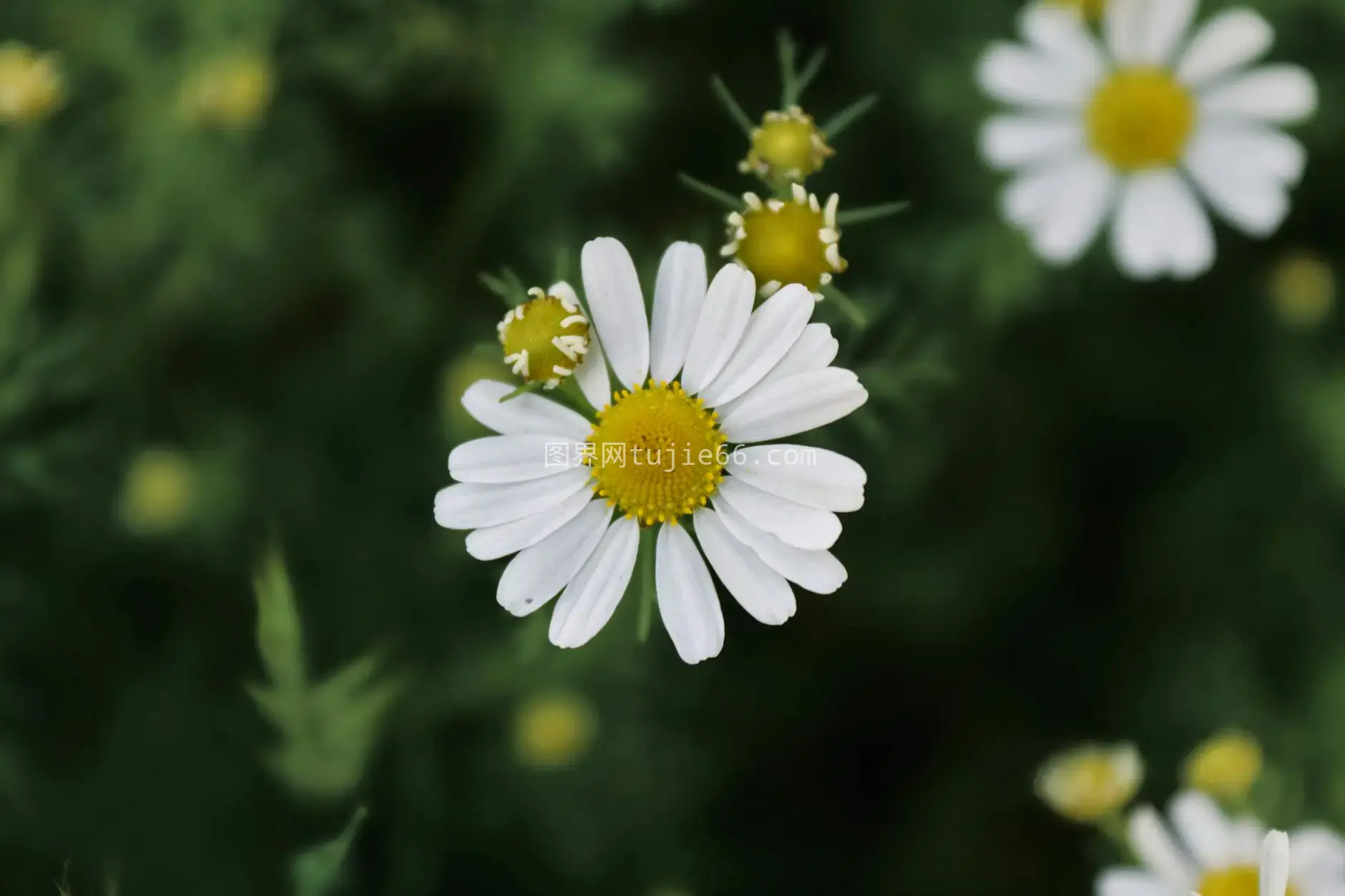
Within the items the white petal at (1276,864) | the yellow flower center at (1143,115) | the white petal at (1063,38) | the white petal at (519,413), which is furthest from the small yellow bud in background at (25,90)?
the white petal at (1276,864)

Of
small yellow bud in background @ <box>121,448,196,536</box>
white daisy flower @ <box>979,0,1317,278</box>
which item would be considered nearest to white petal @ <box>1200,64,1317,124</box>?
white daisy flower @ <box>979,0,1317,278</box>

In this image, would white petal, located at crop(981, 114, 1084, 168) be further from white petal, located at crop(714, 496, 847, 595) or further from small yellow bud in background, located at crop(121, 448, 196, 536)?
small yellow bud in background, located at crop(121, 448, 196, 536)

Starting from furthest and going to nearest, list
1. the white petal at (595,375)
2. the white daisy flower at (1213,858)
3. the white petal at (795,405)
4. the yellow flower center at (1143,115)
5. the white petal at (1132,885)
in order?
the yellow flower center at (1143,115) → the white petal at (1132,885) → the white daisy flower at (1213,858) → the white petal at (595,375) → the white petal at (795,405)

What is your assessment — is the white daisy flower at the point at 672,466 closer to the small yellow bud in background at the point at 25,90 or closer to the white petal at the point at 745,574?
the white petal at the point at 745,574

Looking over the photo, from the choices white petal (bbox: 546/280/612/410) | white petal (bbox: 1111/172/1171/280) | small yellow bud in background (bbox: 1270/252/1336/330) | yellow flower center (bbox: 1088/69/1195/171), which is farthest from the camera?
small yellow bud in background (bbox: 1270/252/1336/330)

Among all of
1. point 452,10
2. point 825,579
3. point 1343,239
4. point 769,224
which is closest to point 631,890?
point 825,579

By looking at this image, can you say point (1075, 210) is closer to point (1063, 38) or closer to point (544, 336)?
point (1063, 38)

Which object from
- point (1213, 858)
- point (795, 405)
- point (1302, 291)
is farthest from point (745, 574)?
point (1302, 291)
